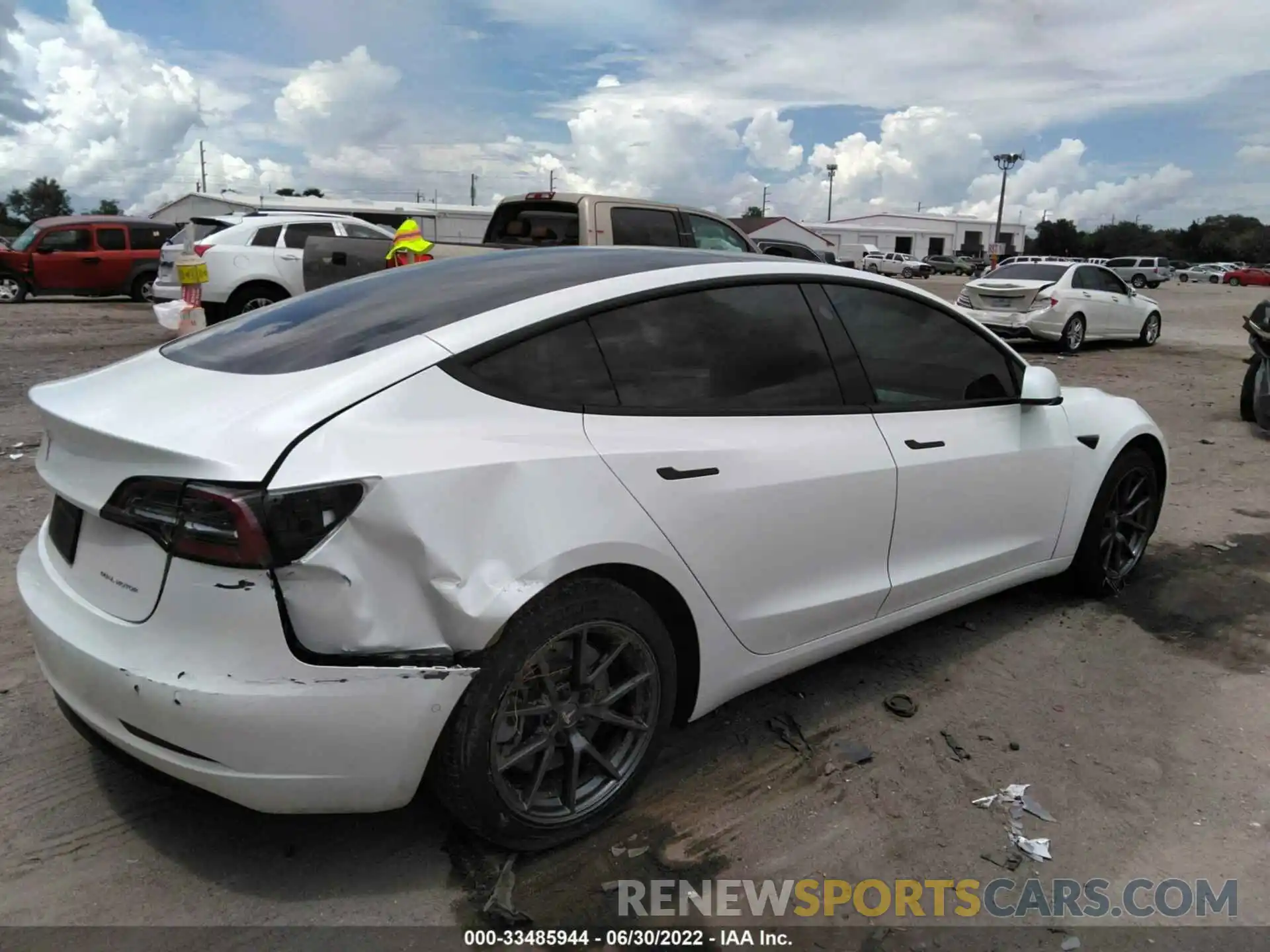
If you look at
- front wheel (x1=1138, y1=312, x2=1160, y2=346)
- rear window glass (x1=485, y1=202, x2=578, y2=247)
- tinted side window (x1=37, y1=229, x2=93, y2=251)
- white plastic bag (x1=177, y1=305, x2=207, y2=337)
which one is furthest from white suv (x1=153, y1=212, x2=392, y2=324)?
front wheel (x1=1138, y1=312, x2=1160, y2=346)

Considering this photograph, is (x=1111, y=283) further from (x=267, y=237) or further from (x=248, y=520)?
(x=248, y=520)

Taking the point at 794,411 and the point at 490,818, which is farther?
the point at 794,411

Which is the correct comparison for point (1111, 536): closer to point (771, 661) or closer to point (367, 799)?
point (771, 661)

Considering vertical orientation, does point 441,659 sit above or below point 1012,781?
above

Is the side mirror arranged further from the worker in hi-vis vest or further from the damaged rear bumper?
the worker in hi-vis vest

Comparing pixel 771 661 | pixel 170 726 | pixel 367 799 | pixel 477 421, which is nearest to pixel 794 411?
pixel 771 661

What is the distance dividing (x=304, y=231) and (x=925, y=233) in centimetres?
9316

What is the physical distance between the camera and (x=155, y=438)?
2.19m

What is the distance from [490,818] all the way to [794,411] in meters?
1.57

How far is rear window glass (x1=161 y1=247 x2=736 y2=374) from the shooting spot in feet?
8.41

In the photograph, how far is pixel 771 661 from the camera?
307cm

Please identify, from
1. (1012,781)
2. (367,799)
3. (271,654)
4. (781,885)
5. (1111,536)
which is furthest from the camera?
(1111,536)

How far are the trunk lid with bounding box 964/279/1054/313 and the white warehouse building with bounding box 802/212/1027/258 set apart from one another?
74.6 m

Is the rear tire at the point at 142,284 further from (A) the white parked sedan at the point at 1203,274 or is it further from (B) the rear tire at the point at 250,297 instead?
(A) the white parked sedan at the point at 1203,274
